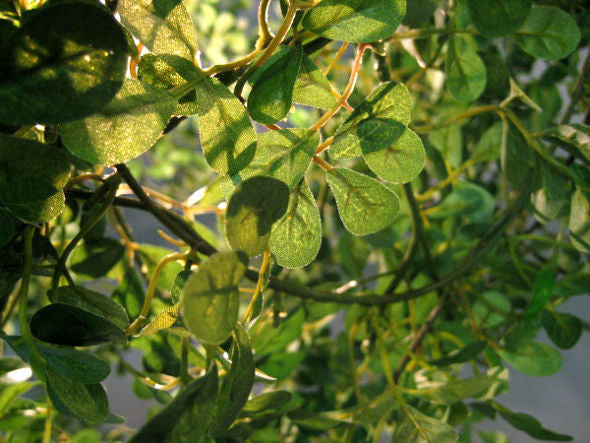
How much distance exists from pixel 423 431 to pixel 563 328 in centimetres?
17

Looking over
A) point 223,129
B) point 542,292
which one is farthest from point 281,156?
point 542,292

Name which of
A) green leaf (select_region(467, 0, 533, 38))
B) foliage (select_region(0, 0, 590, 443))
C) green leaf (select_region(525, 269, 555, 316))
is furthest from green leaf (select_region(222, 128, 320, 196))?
green leaf (select_region(525, 269, 555, 316))

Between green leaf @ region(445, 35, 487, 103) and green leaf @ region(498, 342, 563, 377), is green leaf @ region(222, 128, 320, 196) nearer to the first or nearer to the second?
green leaf @ region(445, 35, 487, 103)

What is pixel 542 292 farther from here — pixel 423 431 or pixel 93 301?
pixel 93 301

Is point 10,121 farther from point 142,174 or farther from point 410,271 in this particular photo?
point 142,174

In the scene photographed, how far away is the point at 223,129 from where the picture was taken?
0.19m

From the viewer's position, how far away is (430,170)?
53 centimetres

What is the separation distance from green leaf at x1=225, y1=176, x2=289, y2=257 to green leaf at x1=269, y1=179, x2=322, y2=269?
4 centimetres

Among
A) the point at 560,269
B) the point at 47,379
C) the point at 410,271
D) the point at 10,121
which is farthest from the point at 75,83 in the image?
the point at 560,269

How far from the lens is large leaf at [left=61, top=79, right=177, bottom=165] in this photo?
17cm

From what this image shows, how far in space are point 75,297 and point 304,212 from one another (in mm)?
114

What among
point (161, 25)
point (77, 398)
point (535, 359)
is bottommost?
point (535, 359)

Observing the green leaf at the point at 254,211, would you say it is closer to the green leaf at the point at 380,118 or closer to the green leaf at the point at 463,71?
the green leaf at the point at 380,118

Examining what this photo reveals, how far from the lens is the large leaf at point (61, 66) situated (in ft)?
0.46
